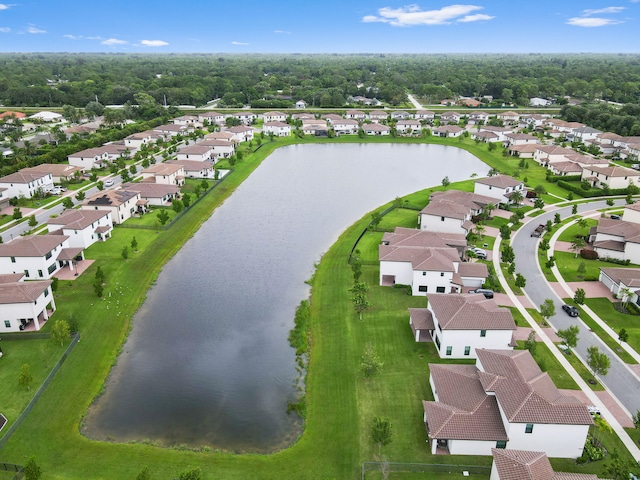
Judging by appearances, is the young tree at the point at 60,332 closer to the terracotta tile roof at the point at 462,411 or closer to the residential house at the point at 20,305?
the residential house at the point at 20,305

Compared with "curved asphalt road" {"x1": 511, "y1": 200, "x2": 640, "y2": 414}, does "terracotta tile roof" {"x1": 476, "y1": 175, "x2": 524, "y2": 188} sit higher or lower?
higher

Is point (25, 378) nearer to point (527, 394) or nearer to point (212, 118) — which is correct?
point (527, 394)

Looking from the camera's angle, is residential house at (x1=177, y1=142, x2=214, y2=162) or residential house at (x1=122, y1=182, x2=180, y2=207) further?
residential house at (x1=177, y1=142, x2=214, y2=162)

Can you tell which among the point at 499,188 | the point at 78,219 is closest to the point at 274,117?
the point at 499,188

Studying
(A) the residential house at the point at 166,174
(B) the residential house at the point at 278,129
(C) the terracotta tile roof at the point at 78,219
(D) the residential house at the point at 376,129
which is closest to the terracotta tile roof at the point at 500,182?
(A) the residential house at the point at 166,174

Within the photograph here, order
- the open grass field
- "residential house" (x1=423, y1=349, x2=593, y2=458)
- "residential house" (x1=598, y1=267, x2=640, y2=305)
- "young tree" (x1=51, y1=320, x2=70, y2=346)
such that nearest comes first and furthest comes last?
"residential house" (x1=423, y1=349, x2=593, y2=458) → the open grass field → "young tree" (x1=51, y1=320, x2=70, y2=346) → "residential house" (x1=598, y1=267, x2=640, y2=305)

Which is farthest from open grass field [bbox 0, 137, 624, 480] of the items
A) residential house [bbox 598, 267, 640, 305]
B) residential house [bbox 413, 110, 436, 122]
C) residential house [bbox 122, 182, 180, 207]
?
residential house [bbox 413, 110, 436, 122]

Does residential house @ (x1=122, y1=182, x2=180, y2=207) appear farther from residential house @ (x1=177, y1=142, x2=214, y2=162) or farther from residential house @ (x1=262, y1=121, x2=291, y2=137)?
residential house @ (x1=262, y1=121, x2=291, y2=137)
